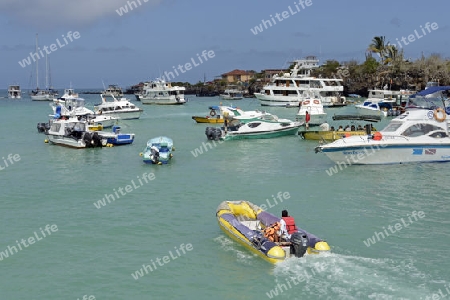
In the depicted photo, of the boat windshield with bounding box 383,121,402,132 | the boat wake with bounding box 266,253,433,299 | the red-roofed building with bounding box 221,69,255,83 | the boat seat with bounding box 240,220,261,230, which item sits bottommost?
the boat wake with bounding box 266,253,433,299

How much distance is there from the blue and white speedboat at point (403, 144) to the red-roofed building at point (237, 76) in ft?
505

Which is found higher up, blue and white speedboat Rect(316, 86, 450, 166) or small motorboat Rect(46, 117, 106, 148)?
small motorboat Rect(46, 117, 106, 148)

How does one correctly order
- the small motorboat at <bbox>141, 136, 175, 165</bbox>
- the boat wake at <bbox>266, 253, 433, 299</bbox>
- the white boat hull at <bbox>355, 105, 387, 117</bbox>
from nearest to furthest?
the boat wake at <bbox>266, 253, 433, 299</bbox> → the small motorboat at <bbox>141, 136, 175, 165</bbox> → the white boat hull at <bbox>355, 105, 387, 117</bbox>

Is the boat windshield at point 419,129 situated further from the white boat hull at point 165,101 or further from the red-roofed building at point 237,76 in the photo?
the red-roofed building at point 237,76

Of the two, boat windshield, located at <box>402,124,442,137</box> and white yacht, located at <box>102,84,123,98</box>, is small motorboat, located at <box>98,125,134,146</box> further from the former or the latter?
white yacht, located at <box>102,84,123,98</box>

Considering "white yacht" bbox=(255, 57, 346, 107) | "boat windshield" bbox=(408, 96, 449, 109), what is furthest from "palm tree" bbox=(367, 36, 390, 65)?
"boat windshield" bbox=(408, 96, 449, 109)

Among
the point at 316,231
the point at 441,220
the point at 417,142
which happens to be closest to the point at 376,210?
the point at 441,220

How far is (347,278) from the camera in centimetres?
1337

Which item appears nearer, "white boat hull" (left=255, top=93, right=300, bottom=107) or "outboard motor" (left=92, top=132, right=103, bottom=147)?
"outboard motor" (left=92, top=132, right=103, bottom=147)

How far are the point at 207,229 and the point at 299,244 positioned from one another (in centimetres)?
464

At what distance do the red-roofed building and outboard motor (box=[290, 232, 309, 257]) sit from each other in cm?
16834

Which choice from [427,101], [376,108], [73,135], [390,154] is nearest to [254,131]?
[427,101]

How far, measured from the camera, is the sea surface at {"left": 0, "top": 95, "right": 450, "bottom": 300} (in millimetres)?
13523

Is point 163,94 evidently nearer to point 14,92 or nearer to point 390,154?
point 390,154
